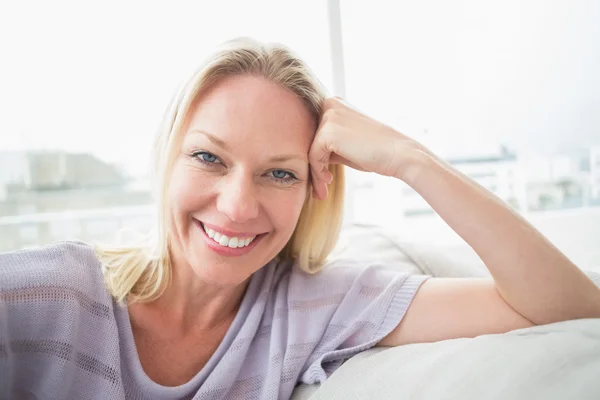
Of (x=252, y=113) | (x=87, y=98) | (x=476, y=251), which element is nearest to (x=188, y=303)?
(x=252, y=113)

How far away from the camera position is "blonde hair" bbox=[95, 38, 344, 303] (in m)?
1.14

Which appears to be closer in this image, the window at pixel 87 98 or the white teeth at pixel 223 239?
the white teeth at pixel 223 239

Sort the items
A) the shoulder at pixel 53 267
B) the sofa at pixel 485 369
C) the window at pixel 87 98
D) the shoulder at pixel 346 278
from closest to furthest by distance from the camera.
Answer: the sofa at pixel 485 369
the shoulder at pixel 53 267
the shoulder at pixel 346 278
the window at pixel 87 98

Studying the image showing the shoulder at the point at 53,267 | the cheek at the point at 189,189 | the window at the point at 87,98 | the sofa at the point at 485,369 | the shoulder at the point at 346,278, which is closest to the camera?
the sofa at the point at 485,369

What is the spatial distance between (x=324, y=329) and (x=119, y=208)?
133 cm

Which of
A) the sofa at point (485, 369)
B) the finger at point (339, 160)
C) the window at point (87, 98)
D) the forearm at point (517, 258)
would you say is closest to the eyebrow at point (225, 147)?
the finger at point (339, 160)

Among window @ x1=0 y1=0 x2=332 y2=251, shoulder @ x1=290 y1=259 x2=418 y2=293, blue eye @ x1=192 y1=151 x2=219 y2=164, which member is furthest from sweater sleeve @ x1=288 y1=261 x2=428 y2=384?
window @ x1=0 y1=0 x2=332 y2=251

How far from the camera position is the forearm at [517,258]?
3.42 ft

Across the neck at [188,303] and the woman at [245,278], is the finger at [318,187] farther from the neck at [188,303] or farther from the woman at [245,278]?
the neck at [188,303]

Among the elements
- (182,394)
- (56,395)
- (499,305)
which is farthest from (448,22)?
(56,395)

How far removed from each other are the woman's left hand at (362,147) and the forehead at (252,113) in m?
0.05

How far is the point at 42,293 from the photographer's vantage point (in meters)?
1.00

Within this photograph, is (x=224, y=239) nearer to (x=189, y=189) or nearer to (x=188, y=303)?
(x=189, y=189)

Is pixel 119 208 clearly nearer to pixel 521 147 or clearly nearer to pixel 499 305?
pixel 499 305
